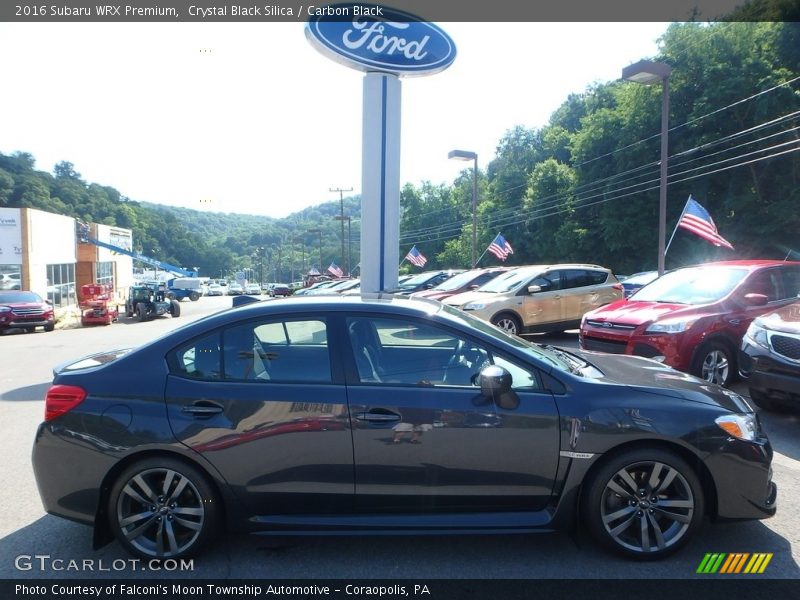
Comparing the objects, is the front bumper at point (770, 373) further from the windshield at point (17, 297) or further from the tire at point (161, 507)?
the windshield at point (17, 297)

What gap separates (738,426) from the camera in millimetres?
3447

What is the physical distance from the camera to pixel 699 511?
3.38m

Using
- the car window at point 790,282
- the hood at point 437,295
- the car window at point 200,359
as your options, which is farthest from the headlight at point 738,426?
the hood at point 437,295

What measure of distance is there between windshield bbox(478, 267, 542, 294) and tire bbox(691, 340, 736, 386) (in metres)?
5.22

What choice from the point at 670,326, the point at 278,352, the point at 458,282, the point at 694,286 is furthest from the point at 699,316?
the point at 458,282

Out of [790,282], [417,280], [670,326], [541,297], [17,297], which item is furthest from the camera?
[17,297]

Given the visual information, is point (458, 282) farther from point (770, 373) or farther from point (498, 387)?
point (498, 387)

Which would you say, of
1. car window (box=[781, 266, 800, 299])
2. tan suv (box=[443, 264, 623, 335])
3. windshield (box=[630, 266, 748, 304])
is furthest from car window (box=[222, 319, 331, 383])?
tan suv (box=[443, 264, 623, 335])

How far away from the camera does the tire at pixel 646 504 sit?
336 centimetres

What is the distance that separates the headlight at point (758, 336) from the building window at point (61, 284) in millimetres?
37450

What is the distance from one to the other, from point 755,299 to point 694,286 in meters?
0.90

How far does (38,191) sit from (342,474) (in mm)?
81847

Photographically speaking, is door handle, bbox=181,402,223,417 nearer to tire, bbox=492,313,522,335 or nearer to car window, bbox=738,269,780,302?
car window, bbox=738,269,780,302
